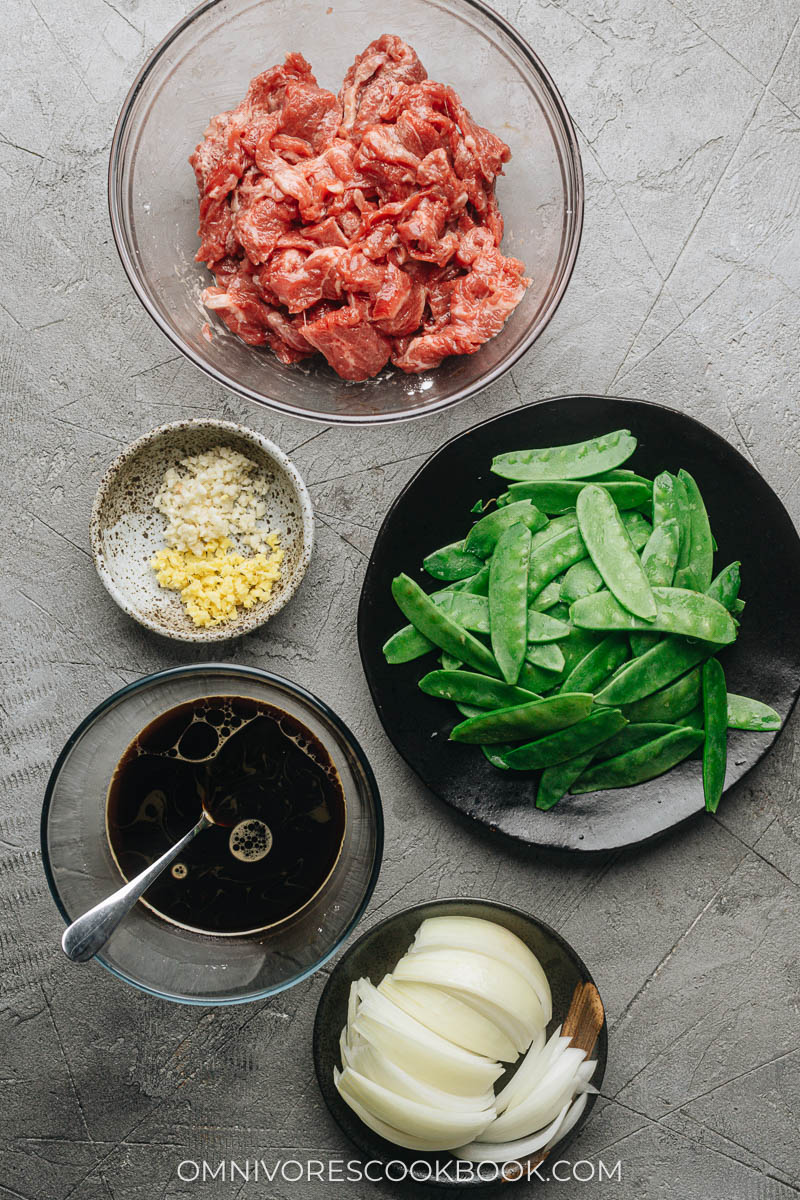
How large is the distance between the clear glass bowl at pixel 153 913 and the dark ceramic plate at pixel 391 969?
25 cm

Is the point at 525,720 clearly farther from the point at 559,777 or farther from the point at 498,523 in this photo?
the point at 498,523

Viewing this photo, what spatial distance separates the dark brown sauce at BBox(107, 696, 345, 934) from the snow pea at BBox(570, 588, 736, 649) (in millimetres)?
673

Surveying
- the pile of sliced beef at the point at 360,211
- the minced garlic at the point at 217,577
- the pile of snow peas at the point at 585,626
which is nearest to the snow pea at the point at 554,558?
the pile of snow peas at the point at 585,626

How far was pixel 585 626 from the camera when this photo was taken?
193 centimetres

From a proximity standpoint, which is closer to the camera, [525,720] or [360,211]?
[360,211]

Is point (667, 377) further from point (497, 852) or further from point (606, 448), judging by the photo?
point (497, 852)

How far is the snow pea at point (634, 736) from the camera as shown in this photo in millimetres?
1973

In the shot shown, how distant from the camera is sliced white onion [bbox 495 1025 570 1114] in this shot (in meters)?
1.93

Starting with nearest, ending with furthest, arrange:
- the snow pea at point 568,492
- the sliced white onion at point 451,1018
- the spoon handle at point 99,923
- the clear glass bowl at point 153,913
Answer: the spoon handle at point 99,923 → the clear glass bowl at point 153,913 → the sliced white onion at point 451,1018 → the snow pea at point 568,492

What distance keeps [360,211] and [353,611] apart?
91cm

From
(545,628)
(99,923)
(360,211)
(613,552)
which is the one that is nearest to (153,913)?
(99,923)

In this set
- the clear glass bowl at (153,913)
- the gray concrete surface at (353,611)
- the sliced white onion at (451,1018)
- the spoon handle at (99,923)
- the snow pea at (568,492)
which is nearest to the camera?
the spoon handle at (99,923)

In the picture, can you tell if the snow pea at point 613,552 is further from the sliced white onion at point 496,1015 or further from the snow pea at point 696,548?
the sliced white onion at point 496,1015

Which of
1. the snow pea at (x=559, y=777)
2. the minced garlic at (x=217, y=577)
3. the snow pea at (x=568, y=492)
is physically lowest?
the snow pea at (x=559, y=777)
